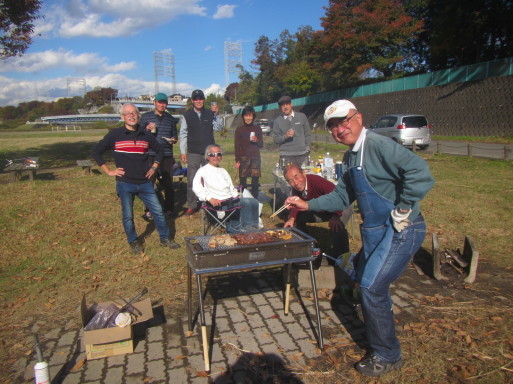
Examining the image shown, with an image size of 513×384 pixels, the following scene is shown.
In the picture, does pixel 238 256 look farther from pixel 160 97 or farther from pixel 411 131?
pixel 411 131

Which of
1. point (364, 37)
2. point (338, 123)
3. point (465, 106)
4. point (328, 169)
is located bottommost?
point (328, 169)

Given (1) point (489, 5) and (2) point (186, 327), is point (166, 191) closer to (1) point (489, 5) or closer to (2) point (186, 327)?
(2) point (186, 327)

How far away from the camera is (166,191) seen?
7.64 meters

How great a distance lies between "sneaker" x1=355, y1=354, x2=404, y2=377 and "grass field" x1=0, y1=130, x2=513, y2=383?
338mm

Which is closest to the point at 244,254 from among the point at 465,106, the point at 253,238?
the point at 253,238

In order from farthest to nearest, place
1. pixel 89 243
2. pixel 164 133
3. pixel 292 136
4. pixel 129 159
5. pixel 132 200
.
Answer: pixel 292 136 < pixel 164 133 < pixel 89 243 < pixel 132 200 < pixel 129 159

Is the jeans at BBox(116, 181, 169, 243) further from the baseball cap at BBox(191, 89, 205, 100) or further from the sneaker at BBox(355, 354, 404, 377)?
the sneaker at BBox(355, 354, 404, 377)

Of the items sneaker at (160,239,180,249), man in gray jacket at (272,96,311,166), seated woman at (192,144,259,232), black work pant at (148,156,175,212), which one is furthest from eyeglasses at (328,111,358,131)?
black work pant at (148,156,175,212)

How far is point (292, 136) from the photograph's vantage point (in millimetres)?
7703

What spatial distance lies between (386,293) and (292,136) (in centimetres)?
506

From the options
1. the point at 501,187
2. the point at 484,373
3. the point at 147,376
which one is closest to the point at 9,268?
the point at 147,376

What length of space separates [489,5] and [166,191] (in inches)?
1038

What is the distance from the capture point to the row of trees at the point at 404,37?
2592 centimetres

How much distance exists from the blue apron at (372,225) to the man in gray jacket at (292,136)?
4783 mm
